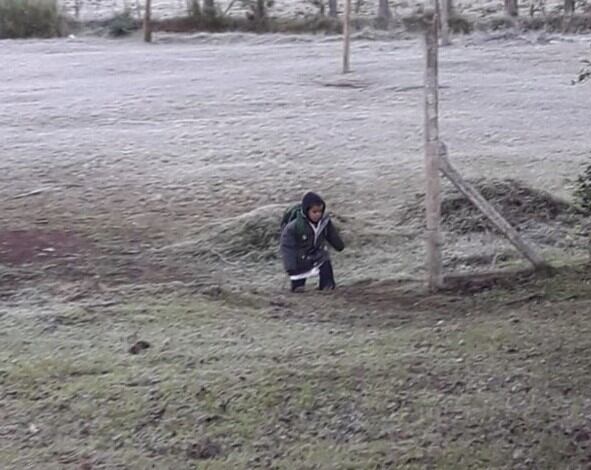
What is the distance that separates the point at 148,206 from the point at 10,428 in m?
5.47

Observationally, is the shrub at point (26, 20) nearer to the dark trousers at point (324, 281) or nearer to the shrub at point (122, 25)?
the shrub at point (122, 25)

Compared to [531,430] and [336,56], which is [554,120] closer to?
[336,56]

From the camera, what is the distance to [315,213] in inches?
315

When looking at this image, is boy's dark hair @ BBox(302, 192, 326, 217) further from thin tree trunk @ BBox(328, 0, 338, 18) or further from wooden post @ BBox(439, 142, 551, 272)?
thin tree trunk @ BBox(328, 0, 338, 18)

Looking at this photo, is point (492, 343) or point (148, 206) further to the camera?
point (148, 206)

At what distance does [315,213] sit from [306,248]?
0.82 ft

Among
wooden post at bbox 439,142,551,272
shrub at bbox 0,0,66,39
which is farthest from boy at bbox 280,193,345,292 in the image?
shrub at bbox 0,0,66,39

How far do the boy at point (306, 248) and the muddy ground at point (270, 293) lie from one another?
0.26m

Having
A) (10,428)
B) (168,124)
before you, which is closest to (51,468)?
(10,428)

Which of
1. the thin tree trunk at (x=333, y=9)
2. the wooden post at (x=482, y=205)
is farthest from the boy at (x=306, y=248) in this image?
the thin tree trunk at (x=333, y=9)

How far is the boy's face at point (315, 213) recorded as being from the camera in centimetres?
794

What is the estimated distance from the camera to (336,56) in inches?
867

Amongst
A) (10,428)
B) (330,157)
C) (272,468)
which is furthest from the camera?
(330,157)

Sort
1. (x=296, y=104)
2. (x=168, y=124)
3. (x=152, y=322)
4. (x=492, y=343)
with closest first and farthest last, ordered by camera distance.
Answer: (x=492, y=343)
(x=152, y=322)
(x=168, y=124)
(x=296, y=104)
